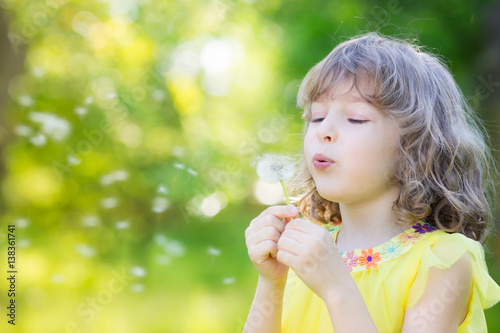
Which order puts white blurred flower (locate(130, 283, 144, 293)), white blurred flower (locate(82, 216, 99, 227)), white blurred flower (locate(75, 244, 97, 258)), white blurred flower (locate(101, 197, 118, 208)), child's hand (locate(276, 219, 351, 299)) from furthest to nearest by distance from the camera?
white blurred flower (locate(101, 197, 118, 208)) → white blurred flower (locate(82, 216, 99, 227)) → white blurred flower (locate(75, 244, 97, 258)) → white blurred flower (locate(130, 283, 144, 293)) → child's hand (locate(276, 219, 351, 299))

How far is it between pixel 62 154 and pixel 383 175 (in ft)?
14.6

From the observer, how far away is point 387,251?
1.15m

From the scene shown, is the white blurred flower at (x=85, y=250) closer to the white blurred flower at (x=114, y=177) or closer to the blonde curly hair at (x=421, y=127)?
the white blurred flower at (x=114, y=177)

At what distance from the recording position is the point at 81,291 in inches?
170

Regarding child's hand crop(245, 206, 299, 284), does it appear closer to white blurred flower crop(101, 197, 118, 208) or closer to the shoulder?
the shoulder

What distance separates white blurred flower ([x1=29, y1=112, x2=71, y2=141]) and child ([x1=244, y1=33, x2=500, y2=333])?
149 inches

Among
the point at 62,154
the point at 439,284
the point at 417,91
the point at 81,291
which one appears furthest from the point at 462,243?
the point at 62,154

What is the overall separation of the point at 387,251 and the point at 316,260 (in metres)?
0.24

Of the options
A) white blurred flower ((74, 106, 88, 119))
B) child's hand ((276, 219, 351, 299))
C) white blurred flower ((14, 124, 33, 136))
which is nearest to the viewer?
child's hand ((276, 219, 351, 299))

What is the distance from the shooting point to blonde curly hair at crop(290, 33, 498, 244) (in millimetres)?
1180

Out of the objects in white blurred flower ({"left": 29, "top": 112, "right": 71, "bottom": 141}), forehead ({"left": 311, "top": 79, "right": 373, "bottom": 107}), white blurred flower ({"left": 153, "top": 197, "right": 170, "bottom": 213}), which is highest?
white blurred flower ({"left": 29, "top": 112, "right": 71, "bottom": 141})

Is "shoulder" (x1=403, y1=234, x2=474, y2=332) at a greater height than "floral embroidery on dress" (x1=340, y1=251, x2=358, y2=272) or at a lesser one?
lesser

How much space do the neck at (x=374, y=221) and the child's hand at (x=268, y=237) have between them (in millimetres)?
210

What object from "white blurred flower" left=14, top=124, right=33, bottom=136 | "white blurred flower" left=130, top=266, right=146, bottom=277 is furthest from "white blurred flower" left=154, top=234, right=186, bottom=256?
"white blurred flower" left=14, top=124, right=33, bottom=136
